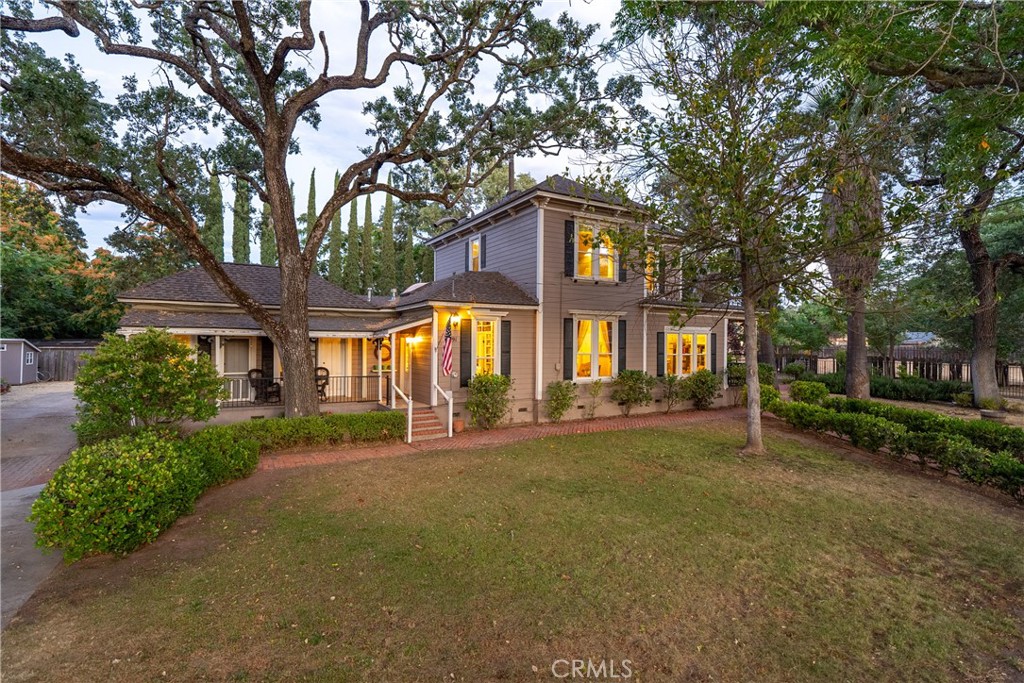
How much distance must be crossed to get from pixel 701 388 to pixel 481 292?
888 cm

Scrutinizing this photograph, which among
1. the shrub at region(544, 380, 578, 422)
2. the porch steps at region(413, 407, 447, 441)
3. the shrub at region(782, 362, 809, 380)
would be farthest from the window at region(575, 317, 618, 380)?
the shrub at region(782, 362, 809, 380)

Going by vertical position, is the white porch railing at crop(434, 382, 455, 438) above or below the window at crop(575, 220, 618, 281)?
below

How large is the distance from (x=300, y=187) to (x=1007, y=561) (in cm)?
4438

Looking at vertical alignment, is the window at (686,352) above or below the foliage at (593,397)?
above

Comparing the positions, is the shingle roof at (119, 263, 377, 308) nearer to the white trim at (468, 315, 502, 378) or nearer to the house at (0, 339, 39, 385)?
the white trim at (468, 315, 502, 378)

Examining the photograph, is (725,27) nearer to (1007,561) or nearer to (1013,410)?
(1007,561)

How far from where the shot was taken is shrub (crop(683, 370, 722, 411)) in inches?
608

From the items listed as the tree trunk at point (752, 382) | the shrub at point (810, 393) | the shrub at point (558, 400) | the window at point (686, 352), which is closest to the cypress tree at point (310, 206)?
the shrub at point (558, 400)

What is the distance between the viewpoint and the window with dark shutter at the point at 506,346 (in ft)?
41.9

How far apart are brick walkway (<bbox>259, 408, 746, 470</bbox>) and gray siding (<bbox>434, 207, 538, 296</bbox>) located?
13.8ft

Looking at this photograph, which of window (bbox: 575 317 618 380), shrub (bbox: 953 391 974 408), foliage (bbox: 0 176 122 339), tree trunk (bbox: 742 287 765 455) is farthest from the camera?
foliage (bbox: 0 176 122 339)

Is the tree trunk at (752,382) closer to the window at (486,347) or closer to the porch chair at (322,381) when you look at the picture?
the window at (486,347)

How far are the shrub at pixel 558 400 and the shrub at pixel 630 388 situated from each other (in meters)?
1.94

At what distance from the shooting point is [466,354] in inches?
482
